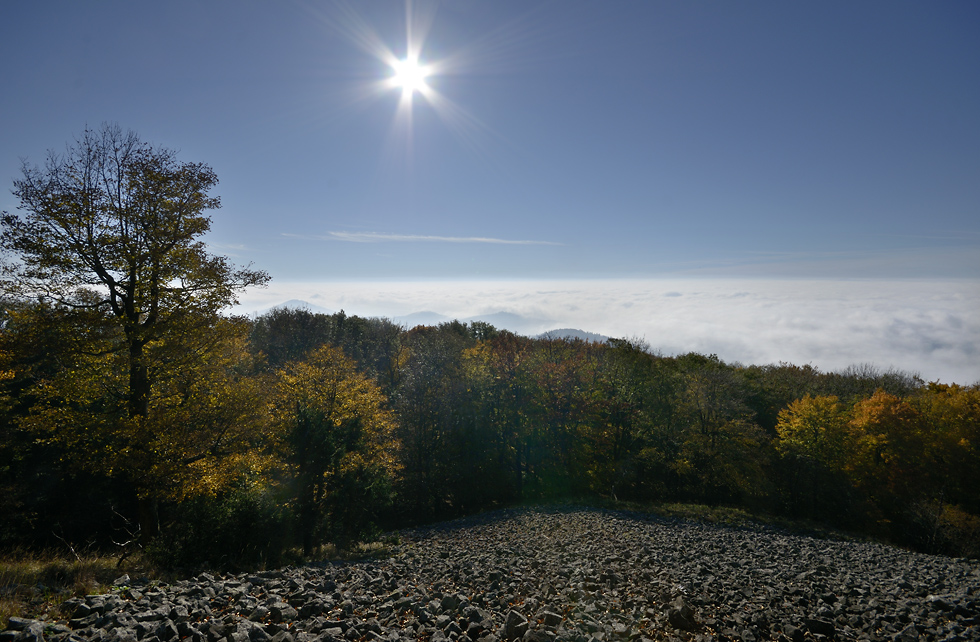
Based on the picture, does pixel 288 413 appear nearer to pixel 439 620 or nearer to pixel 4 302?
pixel 4 302

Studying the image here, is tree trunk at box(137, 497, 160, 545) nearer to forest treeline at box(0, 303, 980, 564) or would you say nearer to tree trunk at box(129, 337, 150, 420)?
forest treeline at box(0, 303, 980, 564)

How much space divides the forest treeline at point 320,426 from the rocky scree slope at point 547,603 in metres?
5.22

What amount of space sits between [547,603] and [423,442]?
28.6 meters

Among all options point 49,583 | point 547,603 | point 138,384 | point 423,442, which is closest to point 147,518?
point 138,384

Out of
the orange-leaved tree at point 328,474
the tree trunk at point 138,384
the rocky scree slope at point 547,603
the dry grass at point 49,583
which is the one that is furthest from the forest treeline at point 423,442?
the rocky scree slope at point 547,603

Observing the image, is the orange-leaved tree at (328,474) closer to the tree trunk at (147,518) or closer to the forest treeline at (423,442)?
the forest treeline at (423,442)

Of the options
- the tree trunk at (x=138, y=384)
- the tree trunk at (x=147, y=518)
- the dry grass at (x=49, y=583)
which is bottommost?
the tree trunk at (x=147, y=518)

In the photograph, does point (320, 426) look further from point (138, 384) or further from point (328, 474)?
point (138, 384)

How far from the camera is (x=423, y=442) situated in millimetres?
36594

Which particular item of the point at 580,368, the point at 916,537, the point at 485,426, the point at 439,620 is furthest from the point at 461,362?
the point at 916,537

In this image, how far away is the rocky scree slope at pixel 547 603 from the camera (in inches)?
277

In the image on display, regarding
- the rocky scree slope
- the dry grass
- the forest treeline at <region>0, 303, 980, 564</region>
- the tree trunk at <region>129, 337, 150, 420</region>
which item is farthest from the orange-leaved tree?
the dry grass

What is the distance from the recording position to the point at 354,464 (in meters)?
20.0

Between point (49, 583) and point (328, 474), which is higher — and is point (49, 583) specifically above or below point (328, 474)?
above
